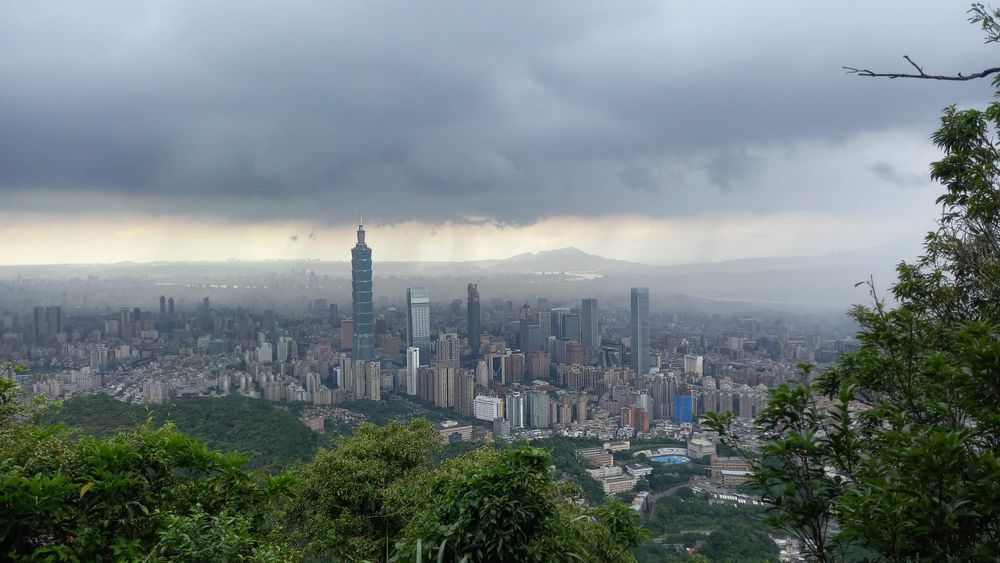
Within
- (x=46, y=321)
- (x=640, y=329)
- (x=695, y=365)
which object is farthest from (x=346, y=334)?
(x=695, y=365)

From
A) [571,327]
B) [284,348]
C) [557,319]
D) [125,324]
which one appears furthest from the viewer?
[557,319]

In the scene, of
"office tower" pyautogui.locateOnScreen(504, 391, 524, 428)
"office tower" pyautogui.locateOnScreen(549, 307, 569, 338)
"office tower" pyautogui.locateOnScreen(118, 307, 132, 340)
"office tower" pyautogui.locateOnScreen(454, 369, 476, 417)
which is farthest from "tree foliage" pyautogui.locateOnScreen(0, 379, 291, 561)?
"office tower" pyautogui.locateOnScreen(549, 307, 569, 338)

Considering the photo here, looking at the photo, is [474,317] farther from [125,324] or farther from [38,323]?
[38,323]

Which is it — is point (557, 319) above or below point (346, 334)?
above

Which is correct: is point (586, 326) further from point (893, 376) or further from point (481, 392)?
point (893, 376)

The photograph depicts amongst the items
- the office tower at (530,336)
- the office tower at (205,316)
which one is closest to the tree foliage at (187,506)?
the office tower at (205,316)

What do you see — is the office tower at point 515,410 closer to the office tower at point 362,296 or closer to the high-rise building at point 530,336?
the high-rise building at point 530,336
